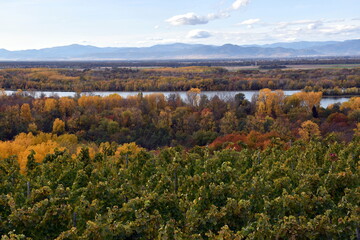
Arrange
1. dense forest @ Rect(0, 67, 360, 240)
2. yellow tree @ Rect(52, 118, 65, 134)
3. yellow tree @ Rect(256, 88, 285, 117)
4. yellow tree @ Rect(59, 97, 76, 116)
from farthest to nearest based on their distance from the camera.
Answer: yellow tree @ Rect(59, 97, 76, 116), yellow tree @ Rect(256, 88, 285, 117), yellow tree @ Rect(52, 118, 65, 134), dense forest @ Rect(0, 67, 360, 240)

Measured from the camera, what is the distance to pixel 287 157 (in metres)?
23.0

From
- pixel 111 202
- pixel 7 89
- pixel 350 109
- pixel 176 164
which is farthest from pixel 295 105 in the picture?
pixel 7 89

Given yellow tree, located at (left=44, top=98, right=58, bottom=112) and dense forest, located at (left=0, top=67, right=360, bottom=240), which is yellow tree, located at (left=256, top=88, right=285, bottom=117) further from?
yellow tree, located at (left=44, top=98, right=58, bottom=112)

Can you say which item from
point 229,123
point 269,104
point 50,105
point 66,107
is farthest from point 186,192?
point 50,105

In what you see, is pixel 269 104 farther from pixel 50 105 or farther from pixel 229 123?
pixel 50 105

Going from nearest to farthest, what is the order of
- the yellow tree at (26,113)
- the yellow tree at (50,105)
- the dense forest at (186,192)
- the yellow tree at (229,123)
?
the dense forest at (186,192)
the yellow tree at (229,123)
the yellow tree at (26,113)
the yellow tree at (50,105)

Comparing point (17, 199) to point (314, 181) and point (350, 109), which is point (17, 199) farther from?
point (350, 109)

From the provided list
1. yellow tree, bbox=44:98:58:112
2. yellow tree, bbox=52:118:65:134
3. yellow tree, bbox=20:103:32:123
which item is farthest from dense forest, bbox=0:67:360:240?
yellow tree, bbox=44:98:58:112

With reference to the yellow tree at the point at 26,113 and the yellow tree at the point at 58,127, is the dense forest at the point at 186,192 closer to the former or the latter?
the yellow tree at the point at 58,127

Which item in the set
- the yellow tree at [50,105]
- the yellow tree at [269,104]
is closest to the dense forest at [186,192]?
the yellow tree at [269,104]

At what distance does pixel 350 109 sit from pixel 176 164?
4888cm

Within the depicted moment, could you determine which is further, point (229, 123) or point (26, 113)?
point (26, 113)

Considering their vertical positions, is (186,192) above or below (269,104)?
above

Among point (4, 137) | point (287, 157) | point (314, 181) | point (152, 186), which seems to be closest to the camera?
point (314, 181)
